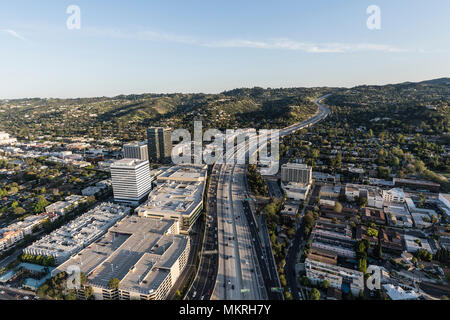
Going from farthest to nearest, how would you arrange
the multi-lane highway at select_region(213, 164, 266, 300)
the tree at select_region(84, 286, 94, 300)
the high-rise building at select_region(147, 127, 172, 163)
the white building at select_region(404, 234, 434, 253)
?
the high-rise building at select_region(147, 127, 172, 163) → the white building at select_region(404, 234, 434, 253) → the multi-lane highway at select_region(213, 164, 266, 300) → the tree at select_region(84, 286, 94, 300)

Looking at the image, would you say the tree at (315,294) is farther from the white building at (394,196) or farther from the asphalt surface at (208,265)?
the white building at (394,196)

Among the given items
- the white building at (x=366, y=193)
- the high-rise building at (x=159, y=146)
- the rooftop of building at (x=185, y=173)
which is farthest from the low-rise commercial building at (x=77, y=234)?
the white building at (x=366, y=193)

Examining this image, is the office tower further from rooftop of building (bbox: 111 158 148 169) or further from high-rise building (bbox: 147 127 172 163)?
high-rise building (bbox: 147 127 172 163)

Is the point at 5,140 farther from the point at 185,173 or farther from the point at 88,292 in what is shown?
the point at 88,292

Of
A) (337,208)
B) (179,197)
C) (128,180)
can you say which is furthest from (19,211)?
(337,208)

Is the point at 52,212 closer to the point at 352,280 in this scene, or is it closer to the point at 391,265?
the point at 352,280

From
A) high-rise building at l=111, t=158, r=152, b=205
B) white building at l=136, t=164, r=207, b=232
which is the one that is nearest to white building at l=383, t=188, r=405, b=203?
white building at l=136, t=164, r=207, b=232

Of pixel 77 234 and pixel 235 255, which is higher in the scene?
pixel 77 234
